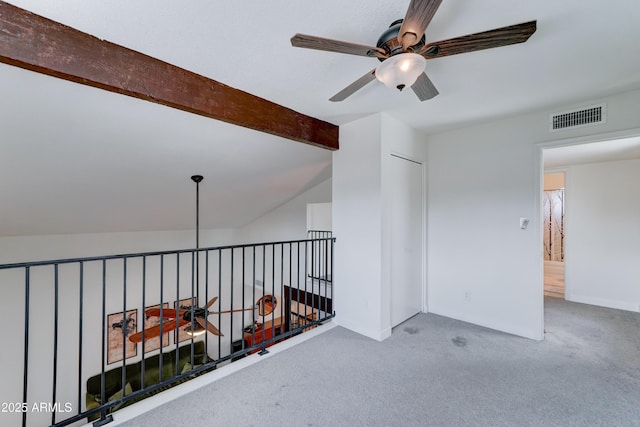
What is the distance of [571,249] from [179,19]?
17.9 feet

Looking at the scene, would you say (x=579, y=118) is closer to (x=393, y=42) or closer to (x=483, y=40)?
(x=483, y=40)

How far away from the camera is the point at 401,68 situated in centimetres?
146

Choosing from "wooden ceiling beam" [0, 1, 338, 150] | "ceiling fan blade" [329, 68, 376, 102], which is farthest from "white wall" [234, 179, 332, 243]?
"ceiling fan blade" [329, 68, 376, 102]

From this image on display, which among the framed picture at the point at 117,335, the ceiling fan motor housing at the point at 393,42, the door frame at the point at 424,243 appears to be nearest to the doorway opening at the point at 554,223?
the door frame at the point at 424,243

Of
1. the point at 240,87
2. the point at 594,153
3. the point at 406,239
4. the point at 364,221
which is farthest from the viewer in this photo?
the point at 594,153

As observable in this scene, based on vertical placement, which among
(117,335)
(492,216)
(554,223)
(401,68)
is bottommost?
(117,335)

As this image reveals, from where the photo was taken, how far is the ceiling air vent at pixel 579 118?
2.60m

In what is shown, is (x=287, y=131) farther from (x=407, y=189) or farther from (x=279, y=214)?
(x=279, y=214)

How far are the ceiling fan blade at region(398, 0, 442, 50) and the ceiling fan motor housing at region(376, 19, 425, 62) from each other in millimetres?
34

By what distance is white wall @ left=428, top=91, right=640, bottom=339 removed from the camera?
2850 millimetres

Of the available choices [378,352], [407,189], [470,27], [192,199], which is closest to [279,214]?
[192,199]

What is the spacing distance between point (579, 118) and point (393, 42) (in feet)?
8.05

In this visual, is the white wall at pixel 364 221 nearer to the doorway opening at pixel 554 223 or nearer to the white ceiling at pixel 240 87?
the white ceiling at pixel 240 87

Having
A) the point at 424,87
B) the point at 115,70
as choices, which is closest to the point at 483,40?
the point at 424,87
